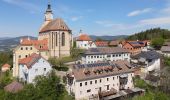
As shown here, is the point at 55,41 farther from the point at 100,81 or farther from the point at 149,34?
the point at 149,34

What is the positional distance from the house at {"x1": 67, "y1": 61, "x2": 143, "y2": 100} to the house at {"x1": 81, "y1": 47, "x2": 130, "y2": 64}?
12.2 meters

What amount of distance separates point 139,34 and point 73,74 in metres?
110

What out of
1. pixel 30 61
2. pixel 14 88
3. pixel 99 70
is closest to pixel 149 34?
pixel 99 70

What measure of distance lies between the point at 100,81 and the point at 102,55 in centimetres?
2003

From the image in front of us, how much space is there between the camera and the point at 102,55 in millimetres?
71938

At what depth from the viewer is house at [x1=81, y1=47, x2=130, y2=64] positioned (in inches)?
2726

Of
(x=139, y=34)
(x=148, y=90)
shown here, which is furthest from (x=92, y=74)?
(x=139, y=34)

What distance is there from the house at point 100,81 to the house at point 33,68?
6.61 meters

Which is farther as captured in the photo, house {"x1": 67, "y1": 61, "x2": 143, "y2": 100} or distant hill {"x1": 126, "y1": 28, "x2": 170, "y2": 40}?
distant hill {"x1": 126, "y1": 28, "x2": 170, "y2": 40}

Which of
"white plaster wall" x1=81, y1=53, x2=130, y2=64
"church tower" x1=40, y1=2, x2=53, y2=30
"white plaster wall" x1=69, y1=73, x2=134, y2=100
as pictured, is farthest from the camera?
"church tower" x1=40, y1=2, x2=53, y2=30

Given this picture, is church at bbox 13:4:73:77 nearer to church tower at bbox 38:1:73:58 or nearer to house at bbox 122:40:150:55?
church tower at bbox 38:1:73:58

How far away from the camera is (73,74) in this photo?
160 ft

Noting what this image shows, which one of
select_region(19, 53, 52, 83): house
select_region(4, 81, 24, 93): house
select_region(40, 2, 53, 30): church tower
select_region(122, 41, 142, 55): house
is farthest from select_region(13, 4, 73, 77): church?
select_region(122, 41, 142, 55): house

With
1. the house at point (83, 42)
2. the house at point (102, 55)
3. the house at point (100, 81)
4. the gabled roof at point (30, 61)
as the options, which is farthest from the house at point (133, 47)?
the gabled roof at point (30, 61)
